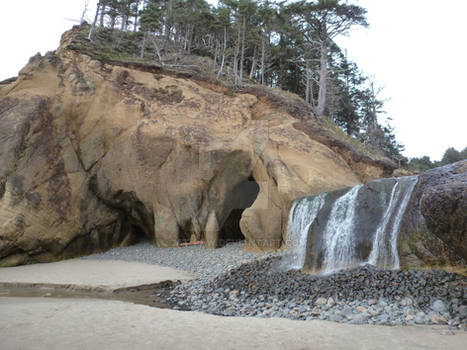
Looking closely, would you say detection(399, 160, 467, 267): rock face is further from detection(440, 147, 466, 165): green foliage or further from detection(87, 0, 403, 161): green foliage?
detection(440, 147, 466, 165): green foliage

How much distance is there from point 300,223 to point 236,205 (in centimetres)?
563

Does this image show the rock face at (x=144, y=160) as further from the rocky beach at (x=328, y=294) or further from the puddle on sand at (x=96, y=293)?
the puddle on sand at (x=96, y=293)

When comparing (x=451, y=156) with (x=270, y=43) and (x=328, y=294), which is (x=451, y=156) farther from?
(x=328, y=294)

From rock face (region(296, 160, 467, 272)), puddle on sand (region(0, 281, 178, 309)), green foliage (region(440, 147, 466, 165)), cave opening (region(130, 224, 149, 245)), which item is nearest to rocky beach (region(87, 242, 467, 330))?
puddle on sand (region(0, 281, 178, 309))

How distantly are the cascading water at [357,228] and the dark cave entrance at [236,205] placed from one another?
6.08 meters

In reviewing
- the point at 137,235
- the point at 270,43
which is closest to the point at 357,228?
the point at 137,235

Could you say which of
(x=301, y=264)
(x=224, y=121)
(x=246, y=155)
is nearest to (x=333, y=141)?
(x=246, y=155)

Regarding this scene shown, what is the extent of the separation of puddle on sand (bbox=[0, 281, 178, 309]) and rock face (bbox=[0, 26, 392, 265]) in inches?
200

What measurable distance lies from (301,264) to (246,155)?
22.5 feet

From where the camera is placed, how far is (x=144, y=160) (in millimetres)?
16281

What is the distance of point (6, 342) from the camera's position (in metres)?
3.70

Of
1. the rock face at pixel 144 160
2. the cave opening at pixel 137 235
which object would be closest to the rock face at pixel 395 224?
→ the rock face at pixel 144 160

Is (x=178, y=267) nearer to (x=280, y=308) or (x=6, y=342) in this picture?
(x=280, y=308)

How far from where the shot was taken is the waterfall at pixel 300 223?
10.7 metres
